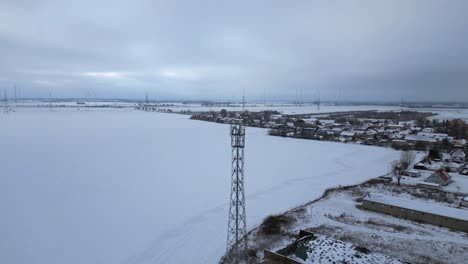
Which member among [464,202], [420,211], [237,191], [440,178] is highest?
[237,191]

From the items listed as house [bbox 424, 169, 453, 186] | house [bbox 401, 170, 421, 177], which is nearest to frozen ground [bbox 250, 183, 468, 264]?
house [bbox 424, 169, 453, 186]

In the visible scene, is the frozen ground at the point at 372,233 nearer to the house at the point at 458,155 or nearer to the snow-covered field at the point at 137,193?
the snow-covered field at the point at 137,193

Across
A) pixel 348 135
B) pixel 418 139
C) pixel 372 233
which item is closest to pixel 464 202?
pixel 372 233

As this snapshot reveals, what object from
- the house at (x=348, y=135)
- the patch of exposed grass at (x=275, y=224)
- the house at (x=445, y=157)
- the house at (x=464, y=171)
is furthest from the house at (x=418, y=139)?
the patch of exposed grass at (x=275, y=224)

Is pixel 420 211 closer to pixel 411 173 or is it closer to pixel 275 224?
pixel 275 224

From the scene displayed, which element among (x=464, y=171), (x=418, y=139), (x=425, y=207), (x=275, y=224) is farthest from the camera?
(x=418, y=139)

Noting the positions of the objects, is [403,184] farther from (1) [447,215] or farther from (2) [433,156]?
(2) [433,156]

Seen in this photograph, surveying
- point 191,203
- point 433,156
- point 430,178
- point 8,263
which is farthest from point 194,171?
point 433,156
